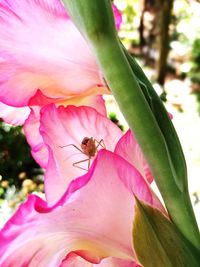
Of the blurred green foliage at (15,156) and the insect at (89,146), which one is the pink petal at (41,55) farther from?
the blurred green foliage at (15,156)

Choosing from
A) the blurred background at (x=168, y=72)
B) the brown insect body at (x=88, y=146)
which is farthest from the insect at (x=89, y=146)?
the blurred background at (x=168, y=72)

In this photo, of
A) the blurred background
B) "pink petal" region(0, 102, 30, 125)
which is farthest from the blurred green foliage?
"pink petal" region(0, 102, 30, 125)

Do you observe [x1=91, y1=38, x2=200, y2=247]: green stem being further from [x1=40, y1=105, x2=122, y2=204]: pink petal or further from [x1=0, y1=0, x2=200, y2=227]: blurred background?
[x1=0, y1=0, x2=200, y2=227]: blurred background

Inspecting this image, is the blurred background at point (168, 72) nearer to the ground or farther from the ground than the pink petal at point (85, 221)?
nearer to the ground

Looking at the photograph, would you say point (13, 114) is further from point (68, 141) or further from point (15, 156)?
point (15, 156)

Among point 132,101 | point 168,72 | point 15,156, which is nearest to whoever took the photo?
point 132,101

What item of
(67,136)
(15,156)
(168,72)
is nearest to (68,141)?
(67,136)

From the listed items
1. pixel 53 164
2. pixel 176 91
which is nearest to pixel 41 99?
pixel 53 164

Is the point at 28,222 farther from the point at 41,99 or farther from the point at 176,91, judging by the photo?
the point at 176,91
